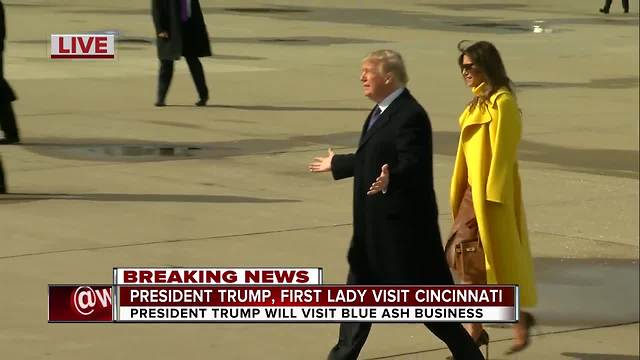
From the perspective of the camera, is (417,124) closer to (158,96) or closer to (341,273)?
(341,273)

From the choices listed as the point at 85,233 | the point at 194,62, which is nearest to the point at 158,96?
the point at 194,62

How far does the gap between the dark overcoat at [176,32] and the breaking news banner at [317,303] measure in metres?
12.2

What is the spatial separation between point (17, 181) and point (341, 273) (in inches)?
181

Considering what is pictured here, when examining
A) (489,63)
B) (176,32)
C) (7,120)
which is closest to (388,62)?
(489,63)

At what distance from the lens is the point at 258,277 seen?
28.1 ft

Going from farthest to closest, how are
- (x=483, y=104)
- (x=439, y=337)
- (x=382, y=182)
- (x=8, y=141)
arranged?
(x=8, y=141), (x=483, y=104), (x=439, y=337), (x=382, y=182)

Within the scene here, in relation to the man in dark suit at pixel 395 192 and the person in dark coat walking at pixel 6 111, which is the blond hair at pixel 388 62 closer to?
the man in dark suit at pixel 395 192

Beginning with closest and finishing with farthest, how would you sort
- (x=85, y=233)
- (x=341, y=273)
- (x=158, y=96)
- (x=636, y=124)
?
(x=341, y=273), (x=85, y=233), (x=636, y=124), (x=158, y=96)

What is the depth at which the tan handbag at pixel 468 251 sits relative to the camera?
8016 mm

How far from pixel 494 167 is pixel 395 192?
0.68 m

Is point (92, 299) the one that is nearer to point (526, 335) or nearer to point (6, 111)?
point (526, 335)

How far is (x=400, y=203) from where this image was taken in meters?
7.39

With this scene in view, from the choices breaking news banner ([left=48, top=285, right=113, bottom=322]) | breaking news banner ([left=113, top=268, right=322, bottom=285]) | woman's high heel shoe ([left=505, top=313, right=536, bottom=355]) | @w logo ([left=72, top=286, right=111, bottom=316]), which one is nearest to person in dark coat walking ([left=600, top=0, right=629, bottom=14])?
breaking news banner ([left=113, top=268, right=322, bottom=285])

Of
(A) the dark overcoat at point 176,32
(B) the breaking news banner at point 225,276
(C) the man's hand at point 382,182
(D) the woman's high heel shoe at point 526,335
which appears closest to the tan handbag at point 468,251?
(D) the woman's high heel shoe at point 526,335
